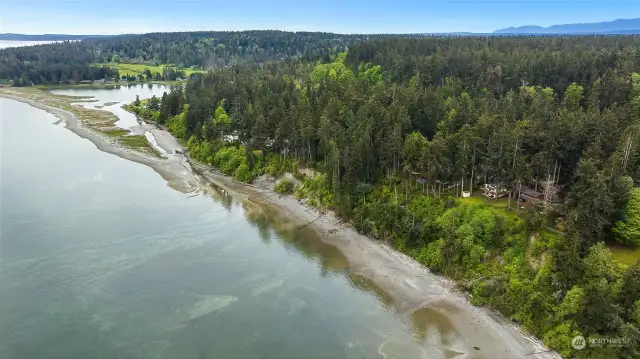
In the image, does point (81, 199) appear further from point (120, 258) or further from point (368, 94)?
point (368, 94)

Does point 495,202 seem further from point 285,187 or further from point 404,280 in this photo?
point 285,187

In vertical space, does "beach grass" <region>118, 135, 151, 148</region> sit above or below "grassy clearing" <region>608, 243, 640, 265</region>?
below

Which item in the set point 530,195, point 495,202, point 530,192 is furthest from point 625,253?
A: point 495,202

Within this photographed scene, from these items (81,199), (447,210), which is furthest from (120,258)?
(447,210)

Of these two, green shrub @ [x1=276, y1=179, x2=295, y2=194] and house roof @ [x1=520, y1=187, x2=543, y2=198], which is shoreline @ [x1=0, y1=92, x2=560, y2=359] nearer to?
green shrub @ [x1=276, y1=179, x2=295, y2=194]

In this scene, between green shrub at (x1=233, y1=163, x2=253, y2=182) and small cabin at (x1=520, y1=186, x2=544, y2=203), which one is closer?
small cabin at (x1=520, y1=186, x2=544, y2=203)

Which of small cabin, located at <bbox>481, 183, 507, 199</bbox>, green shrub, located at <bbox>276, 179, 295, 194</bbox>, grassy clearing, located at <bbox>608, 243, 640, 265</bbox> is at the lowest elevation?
green shrub, located at <bbox>276, 179, 295, 194</bbox>

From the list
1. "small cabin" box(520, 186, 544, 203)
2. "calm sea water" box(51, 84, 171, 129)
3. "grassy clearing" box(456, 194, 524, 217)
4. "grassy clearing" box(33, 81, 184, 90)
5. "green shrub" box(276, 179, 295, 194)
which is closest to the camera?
"grassy clearing" box(456, 194, 524, 217)

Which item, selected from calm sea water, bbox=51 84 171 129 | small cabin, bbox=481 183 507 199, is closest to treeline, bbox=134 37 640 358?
small cabin, bbox=481 183 507 199
